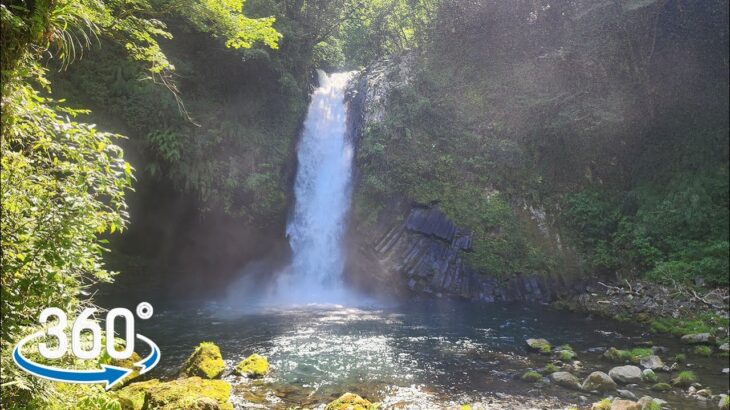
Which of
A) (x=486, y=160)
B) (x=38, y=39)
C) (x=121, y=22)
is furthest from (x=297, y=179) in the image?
(x=38, y=39)

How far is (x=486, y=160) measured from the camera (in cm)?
2034

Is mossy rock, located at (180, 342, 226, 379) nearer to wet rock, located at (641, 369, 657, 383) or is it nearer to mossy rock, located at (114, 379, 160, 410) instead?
mossy rock, located at (114, 379, 160, 410)

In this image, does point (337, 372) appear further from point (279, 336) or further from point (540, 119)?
point (540, 119)

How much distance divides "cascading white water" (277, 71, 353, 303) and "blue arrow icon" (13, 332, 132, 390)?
43.2ft

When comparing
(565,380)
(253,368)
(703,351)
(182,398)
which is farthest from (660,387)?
(182,398)

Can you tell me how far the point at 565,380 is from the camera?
8359mm

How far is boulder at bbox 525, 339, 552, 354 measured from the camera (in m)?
10.7

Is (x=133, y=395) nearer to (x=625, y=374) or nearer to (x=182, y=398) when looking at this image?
(x=182, y=398)

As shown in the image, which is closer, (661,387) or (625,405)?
(625,405)

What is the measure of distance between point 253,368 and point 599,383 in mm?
7033

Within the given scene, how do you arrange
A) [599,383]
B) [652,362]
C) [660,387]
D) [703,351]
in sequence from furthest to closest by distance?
1. [703,351]
2. [652,362]
3. [599,383]
4. [660,387]

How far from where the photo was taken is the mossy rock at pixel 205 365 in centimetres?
817

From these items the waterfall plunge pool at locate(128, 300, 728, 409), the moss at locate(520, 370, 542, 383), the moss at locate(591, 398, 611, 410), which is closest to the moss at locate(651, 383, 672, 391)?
the waterfall plunge pool at locate(128, 300, 728, 409)

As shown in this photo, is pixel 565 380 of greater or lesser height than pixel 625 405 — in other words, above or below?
below
